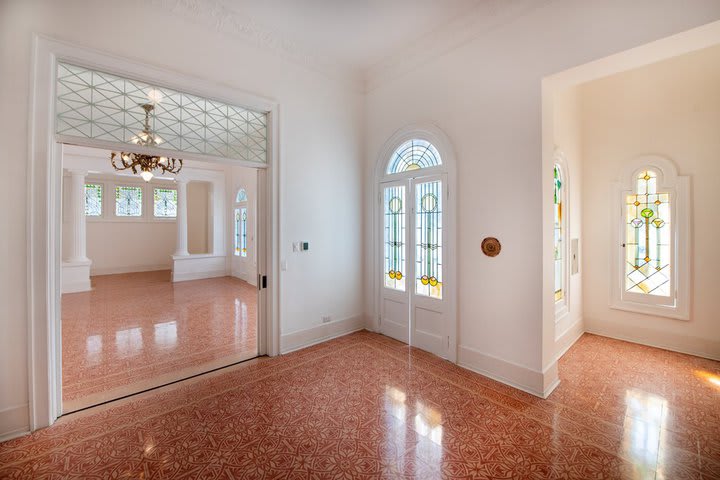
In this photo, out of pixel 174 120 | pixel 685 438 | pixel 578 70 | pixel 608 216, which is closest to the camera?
pixel 685 438

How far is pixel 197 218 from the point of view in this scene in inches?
460

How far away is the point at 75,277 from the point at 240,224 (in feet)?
13.2

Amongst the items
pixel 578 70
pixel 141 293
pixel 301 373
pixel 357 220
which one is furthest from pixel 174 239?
pixel 578 70

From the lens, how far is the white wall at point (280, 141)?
233 cm

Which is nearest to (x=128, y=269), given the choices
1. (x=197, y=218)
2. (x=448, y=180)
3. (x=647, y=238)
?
(x=197, y=218)

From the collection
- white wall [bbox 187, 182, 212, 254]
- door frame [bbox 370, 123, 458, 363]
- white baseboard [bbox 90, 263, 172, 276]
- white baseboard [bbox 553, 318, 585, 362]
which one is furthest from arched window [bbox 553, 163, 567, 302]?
white baseboard [bbox 90, 263, 172, 276]

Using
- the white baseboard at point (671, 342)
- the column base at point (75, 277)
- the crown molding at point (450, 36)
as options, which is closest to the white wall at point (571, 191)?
the white baseboard at point (671, 342)

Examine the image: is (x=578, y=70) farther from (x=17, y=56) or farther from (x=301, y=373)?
(x=17, y=56)

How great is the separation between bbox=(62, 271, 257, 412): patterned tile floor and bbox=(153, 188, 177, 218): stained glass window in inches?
161

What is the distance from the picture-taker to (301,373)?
11.0 ft

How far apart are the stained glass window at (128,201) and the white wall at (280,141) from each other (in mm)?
9558

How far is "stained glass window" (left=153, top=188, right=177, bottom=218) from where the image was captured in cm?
1108

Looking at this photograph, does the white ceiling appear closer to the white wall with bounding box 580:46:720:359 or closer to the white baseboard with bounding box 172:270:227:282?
the white wall with bounding box 580:46:720:359

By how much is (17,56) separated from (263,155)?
2032mm
